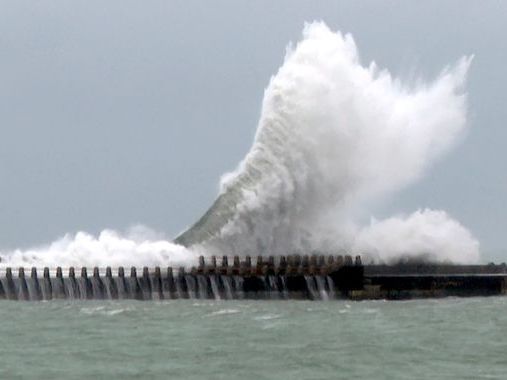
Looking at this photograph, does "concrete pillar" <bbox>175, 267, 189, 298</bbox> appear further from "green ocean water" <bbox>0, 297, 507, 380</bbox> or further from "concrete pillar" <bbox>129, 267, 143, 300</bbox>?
"green ocean water" <bbox>0, 297, 507, 380</bbox>

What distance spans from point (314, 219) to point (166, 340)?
34.4 metres

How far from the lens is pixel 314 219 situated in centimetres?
8100

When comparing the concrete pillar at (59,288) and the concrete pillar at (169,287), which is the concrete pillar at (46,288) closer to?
the concrete pillar at (59,288)

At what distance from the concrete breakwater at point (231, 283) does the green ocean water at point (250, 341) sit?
2.91 meters

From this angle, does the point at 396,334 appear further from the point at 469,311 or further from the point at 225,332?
the point at 469,311

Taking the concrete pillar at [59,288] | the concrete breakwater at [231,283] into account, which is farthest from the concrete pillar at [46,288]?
the concrete pillar at [59,288]

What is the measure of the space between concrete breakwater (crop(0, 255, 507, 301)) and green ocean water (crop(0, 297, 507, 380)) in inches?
115

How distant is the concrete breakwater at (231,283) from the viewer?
66000 mm

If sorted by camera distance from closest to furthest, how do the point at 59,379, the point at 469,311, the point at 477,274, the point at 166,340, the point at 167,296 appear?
the point at 59,379 → the point at 166,340 → the point at 469,311 → the point at 167,296 → the point at 477,274

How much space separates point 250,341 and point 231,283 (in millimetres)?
19430

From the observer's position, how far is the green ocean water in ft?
134

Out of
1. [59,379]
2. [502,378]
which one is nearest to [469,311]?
[502,378]

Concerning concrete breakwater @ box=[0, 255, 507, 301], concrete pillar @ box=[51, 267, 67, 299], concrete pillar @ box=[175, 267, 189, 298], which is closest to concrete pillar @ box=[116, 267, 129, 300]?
concrete breakwater @ box=[0, 255, 507, 301]

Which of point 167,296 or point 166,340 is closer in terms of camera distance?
point 166,340
